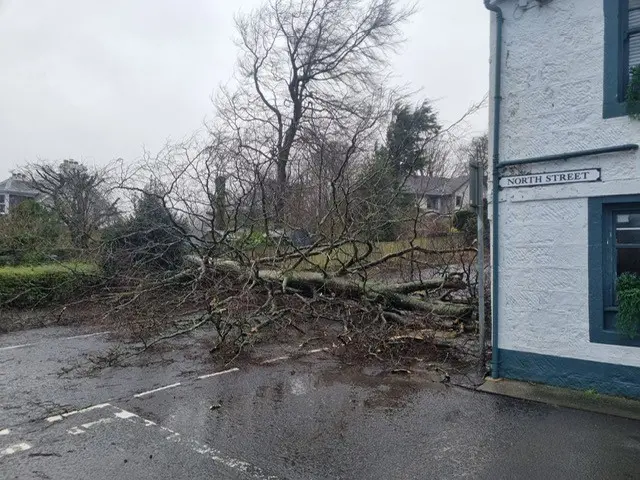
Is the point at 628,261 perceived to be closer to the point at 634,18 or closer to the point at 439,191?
the point at 634,18

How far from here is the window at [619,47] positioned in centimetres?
653

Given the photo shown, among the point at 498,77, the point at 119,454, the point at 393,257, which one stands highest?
the point at 498,77

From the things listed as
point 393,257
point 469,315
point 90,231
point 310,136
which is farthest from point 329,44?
point 469,315

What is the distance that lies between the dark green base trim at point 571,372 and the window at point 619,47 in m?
3.06

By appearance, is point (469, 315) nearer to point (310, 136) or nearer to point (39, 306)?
point (39, 306)

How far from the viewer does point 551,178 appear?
22.9 feet

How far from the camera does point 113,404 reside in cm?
649

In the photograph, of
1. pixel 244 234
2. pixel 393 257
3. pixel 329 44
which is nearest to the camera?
pixel 393 257

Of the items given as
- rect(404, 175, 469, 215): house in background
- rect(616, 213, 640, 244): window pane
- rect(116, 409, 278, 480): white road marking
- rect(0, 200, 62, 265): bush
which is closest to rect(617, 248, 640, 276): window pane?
rect(616, 213, 640, 244): window pane

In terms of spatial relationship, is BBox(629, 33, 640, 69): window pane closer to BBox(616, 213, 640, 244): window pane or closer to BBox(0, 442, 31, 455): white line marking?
BBox(616, 213, 640, 244): window pane

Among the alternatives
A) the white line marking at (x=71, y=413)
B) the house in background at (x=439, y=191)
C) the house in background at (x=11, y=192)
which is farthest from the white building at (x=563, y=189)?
the house in background at (x=11, y=192)

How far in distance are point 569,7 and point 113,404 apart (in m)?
7.51

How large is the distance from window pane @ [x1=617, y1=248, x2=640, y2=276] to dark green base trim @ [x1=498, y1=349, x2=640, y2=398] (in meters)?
1.15

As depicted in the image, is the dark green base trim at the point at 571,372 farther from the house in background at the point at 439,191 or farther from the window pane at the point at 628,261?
the house in background at the point at 439,191
